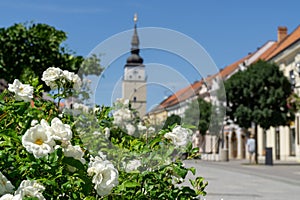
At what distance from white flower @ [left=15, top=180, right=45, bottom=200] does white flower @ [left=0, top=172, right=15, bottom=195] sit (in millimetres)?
91

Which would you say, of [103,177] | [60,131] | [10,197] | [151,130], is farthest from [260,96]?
[10,197]

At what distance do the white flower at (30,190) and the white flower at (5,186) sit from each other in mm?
91

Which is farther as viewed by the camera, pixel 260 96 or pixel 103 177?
pixel 260 96

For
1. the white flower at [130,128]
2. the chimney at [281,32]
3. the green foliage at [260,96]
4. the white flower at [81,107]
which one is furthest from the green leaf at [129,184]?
the chimney at [281,32]

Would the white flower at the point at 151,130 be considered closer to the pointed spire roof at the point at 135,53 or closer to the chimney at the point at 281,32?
the pointed spire roof at the point at 135,53

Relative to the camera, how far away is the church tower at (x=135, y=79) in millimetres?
3577

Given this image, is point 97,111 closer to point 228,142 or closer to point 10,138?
point 10,138

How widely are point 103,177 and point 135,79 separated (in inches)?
74.8

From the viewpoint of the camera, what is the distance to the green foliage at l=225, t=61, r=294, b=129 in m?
27.7

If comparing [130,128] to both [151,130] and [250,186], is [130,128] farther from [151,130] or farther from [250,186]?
[250,186]

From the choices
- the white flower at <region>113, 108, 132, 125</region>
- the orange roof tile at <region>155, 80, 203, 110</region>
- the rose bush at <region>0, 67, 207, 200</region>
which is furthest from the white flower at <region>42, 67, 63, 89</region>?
the white flower at <region>113, 108, 132, 125</region>

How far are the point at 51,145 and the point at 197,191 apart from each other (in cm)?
118

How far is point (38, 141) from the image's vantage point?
2.12 metres

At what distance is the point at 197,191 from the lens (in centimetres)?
302
